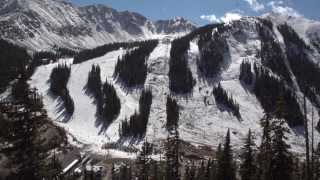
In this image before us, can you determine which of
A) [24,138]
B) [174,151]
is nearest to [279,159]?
[174,151]

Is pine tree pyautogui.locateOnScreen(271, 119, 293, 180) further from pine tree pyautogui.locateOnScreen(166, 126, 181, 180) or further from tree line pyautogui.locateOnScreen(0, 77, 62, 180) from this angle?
tree line pyautogui.locateOnScreen(0, 77, 62, 180)

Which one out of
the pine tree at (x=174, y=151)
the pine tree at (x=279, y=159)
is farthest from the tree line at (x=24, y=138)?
the pine tree at (x=174, y=151)

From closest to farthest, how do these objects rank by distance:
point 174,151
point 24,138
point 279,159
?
point 24,138, point 279,159, point 174,151

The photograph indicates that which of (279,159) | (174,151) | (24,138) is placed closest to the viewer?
(24,138)

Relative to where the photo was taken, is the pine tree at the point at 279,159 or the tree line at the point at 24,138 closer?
the tree line at the point at 24,138

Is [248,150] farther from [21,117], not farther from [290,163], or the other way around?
[21,117]

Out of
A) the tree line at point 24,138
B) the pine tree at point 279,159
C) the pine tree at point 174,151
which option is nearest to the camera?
the tree line at point 24,138

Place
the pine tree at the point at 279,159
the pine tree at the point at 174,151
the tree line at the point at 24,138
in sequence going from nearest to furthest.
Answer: the tree line at the point at 24,138 → the pine tree at the point at 279,159 → the pine tree at the point at 174,151

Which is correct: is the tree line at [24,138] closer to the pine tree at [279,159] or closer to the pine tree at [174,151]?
the pine tree at [279,159]

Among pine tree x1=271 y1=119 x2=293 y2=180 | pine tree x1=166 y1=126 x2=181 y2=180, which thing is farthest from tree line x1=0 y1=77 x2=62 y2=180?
pine tree x1=166 y1=126 x2=181 y2=180

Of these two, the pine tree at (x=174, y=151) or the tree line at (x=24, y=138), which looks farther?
the pine tree at (x=174, y=151)

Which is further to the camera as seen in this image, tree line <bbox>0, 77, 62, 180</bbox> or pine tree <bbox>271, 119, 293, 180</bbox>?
pine tree <bbox>271, 119, 293, 180</bbox>

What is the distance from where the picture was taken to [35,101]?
30953 millimetres

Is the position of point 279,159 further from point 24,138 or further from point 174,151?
point 24,138
